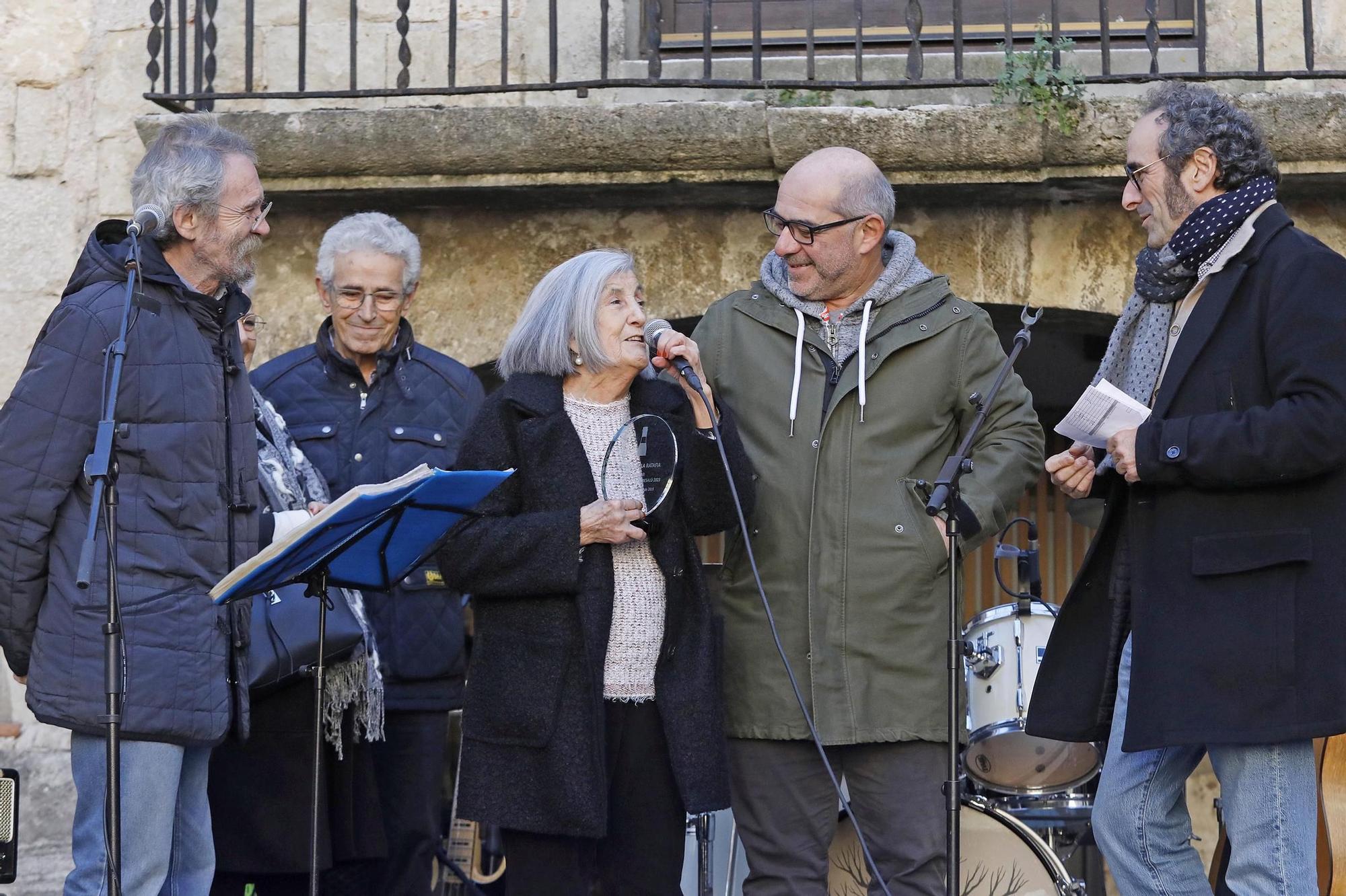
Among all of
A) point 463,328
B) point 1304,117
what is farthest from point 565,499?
point 1304,117

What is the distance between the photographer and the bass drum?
5.18 meters

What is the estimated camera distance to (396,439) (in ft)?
16.3

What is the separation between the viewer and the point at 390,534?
3.97m

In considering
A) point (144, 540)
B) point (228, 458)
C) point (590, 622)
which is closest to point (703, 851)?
point (590, 622)

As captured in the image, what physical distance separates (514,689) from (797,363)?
1094 mm

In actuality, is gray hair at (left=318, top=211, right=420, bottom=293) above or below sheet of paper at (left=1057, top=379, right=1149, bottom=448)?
above

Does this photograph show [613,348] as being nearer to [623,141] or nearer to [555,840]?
[555,840]

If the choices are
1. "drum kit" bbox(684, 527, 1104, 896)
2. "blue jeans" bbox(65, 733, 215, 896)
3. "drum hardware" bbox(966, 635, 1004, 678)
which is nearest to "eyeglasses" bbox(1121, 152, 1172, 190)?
"drum kit" bbox(684, 527, 1104, 896)

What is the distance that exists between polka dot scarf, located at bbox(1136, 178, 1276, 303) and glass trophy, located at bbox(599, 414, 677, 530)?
1.19 m

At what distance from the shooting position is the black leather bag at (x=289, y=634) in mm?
4094

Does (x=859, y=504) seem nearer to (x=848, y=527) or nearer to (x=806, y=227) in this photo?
(x=848, y=527)

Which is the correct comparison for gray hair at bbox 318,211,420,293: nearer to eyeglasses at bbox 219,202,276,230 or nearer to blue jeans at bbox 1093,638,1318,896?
eyeglasses at bbox 219,202,276,230

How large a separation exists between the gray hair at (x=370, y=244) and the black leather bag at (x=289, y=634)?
114 centimetres

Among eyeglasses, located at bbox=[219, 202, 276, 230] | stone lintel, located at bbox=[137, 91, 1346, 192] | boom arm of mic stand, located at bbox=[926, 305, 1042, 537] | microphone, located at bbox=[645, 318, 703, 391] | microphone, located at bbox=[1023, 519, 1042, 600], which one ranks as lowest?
microphone, located at bbox=[1023, 519, 1042, 600]
